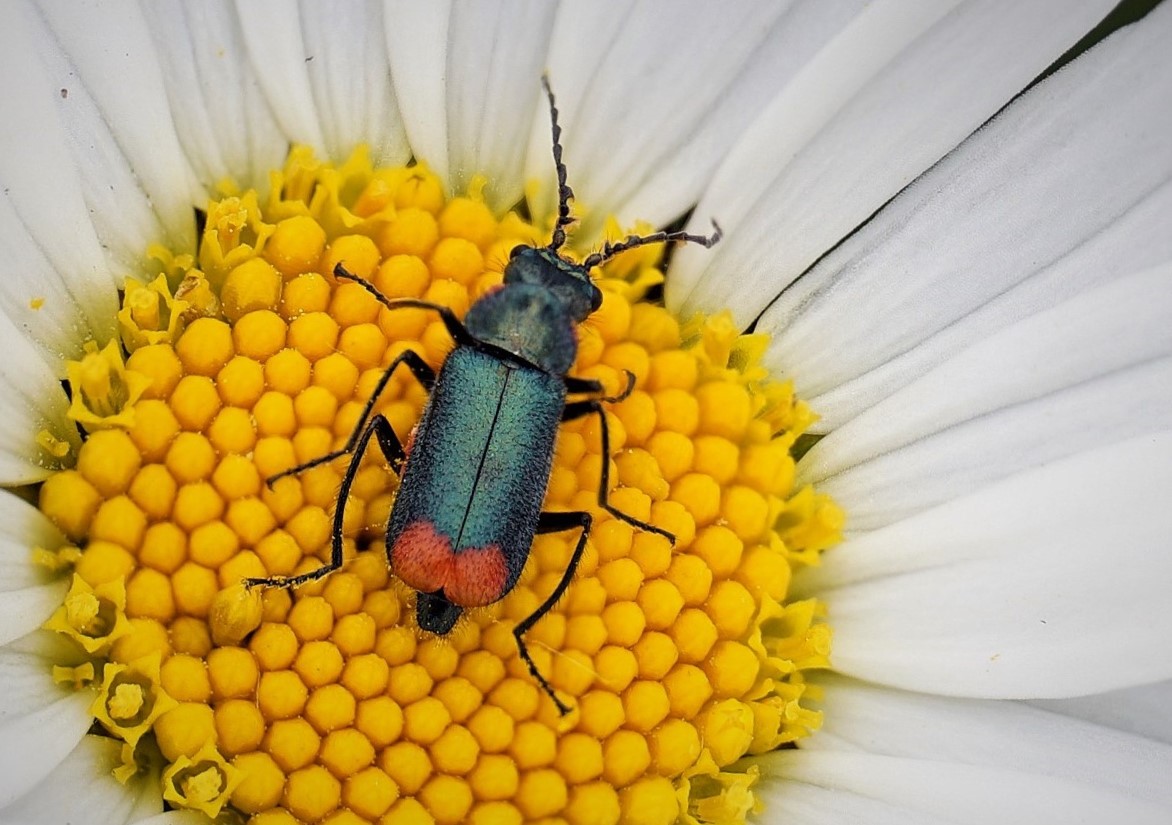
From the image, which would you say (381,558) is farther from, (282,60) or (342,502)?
(282,60)

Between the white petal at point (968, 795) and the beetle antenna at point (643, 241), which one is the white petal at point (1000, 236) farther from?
the white petal at point (968, 795)

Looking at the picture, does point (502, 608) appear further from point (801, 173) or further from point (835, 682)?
point (801, 173)

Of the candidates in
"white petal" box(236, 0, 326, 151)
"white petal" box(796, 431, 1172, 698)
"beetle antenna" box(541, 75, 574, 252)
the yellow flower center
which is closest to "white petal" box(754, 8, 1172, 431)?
the yellow flower center

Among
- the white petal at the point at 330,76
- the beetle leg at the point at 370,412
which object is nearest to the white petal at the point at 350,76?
the white petal at the point at 330,76

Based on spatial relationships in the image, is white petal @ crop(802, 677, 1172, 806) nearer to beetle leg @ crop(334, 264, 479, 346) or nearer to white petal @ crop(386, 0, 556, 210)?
beetle leg @ crop(334, 264, 479, 346)

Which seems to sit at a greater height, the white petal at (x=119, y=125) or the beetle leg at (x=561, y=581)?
the white petal at (x=119, y=125)

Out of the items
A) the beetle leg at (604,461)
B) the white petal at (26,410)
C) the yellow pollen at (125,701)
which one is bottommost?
the yellow pollen at (125,701)

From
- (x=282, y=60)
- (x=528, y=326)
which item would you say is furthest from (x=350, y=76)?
(x=528, y=326)
